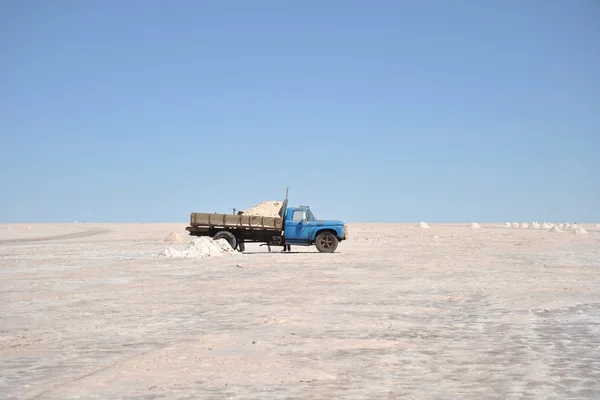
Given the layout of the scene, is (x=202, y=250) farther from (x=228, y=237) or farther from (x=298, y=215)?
(x=298, y=215)

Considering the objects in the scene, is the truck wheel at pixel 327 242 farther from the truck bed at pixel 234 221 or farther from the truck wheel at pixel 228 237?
the truck wheel at pixel 228 237

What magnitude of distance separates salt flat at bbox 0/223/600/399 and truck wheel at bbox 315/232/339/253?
876cm

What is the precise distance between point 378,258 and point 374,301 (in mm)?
13384

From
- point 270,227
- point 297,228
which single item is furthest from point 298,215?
point 270,227

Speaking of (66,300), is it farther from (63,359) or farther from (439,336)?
(439,336)

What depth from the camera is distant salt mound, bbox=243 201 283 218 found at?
35.8 metres

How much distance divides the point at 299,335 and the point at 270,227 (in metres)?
18.7

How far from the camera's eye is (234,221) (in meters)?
28.9

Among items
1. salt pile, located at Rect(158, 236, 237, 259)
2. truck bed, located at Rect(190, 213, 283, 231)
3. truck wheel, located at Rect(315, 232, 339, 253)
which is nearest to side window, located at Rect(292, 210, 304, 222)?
truck bed, located at Rect(190, 213, 283, 231)

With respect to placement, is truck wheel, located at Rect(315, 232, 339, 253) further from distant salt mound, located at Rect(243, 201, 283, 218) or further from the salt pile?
distant salt mound, located at Rect(243, 201, 283, 218)

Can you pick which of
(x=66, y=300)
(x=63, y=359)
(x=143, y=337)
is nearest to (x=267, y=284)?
(x=66, y=300)

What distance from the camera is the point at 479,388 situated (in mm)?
6863

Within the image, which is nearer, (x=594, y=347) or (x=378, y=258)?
(x=594, y=347)

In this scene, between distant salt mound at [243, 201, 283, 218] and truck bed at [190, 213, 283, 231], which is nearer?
truck bed at [190, 213, 283, 231]
